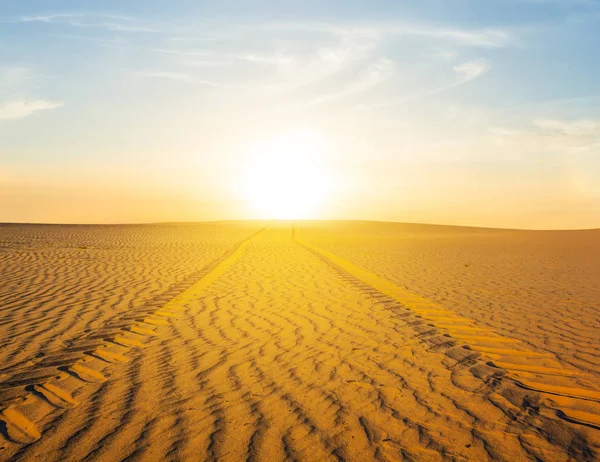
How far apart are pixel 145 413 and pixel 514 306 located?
27.3 ft

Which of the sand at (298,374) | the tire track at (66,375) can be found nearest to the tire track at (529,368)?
the sand at (298,374)

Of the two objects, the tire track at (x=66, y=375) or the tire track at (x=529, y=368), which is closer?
the tire track at (x=66, y=375)

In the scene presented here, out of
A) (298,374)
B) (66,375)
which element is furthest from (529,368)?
(66,375)

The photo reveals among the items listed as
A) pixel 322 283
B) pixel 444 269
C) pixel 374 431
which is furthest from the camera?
pixel 444 269

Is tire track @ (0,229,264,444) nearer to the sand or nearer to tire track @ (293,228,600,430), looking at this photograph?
the sand

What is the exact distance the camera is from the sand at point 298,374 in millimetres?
3418

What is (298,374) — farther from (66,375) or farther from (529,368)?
(529,368)

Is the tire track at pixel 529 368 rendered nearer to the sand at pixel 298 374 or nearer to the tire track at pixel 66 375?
the sand at pixel 298 374

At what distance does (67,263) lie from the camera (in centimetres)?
1650

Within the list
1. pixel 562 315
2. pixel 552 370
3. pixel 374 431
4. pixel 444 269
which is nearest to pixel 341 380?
pixel 374 431

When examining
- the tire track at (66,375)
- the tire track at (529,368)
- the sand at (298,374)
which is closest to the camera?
the sand at (298,374)

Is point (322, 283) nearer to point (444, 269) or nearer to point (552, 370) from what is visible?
point (444, 269)

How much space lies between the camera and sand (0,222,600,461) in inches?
135

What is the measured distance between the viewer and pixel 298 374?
4.96 m
